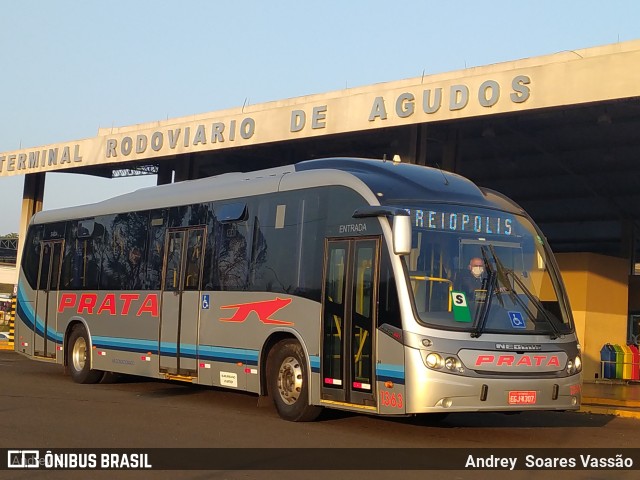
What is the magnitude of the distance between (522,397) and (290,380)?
3224mm

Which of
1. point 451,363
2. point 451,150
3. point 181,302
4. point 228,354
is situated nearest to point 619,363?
point 451,150

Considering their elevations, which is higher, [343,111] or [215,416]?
[343,111]

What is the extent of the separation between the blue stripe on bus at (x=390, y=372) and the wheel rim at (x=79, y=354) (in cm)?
840

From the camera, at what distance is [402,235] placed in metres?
10.7

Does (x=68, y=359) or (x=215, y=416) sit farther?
(x=68, y=359)

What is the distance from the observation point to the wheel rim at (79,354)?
1777cm

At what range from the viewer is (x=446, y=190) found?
1195 cm

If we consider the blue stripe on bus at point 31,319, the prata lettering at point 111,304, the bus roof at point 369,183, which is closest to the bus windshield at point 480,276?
the bus roof at point 369,183

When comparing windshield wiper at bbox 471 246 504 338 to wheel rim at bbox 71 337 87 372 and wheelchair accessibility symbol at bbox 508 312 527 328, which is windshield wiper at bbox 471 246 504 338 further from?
wheel rim at bbox 71 337 87 372

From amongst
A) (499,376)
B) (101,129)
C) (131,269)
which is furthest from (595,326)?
(101,129)

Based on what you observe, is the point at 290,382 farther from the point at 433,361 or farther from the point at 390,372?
the point at 433,361

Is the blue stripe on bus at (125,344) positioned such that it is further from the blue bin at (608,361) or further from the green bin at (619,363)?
the green bin at (619,363)

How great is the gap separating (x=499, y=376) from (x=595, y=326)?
14932mm

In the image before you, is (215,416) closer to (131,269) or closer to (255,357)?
(255,357)
